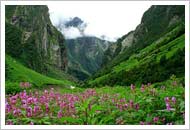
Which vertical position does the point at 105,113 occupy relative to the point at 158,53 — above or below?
below

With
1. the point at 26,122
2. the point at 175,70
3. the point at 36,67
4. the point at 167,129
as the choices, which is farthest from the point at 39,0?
the point at 36,67

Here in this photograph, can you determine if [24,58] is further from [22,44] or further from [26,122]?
[26,122]

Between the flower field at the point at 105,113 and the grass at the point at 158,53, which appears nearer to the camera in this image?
the flower field at the point at 105,113

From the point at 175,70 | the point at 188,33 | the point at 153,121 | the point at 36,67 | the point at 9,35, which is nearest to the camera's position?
the point at 153,121

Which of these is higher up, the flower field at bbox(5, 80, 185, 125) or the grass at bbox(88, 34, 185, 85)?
the grass at bbox(88, 34, 185, 85)

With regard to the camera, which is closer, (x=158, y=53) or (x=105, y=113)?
(x=105, y=113)

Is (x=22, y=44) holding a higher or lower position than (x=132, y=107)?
higher

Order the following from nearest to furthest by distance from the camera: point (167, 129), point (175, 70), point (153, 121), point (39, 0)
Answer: point (167, 129)
point (153, 121)
point (39, 0)
point (175, 70)

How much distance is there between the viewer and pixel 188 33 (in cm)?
986

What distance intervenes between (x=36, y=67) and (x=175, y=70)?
109 metres

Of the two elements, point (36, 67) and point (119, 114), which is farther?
point (36, 67)

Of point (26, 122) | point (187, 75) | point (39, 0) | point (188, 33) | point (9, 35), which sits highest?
point (9, 35)

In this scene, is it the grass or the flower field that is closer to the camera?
the flower field

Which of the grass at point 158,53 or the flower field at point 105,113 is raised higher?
the grass at point 158,53
